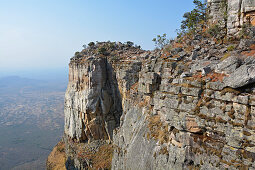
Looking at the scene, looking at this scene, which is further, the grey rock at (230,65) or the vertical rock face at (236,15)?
the vertical rock face at (236,15)

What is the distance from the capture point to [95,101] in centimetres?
3012

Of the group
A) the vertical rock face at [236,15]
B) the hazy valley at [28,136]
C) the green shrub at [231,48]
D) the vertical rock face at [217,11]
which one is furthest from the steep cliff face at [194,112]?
the hazy valley at [28,136]

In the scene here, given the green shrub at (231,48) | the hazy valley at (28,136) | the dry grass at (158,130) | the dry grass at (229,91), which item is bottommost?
the hazy valley at (28,136)

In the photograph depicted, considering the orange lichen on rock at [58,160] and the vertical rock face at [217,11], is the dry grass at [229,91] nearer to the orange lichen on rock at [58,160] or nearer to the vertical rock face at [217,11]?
the vertical rock face at [217,11]

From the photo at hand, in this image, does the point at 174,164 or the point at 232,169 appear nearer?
the point at 232,169

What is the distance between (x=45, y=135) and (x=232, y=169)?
9526 cm

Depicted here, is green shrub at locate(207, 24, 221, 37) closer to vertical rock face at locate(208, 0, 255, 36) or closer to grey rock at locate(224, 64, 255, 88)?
vertical rock face at locate(208, 0, 255, 36)

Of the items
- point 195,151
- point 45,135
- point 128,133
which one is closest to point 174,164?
point 195,151

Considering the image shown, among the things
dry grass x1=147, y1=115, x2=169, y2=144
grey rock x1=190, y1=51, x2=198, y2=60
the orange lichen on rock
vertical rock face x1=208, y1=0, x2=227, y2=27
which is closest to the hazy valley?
the orange lichen on rock

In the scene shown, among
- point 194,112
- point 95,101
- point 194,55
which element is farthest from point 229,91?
point 95,101

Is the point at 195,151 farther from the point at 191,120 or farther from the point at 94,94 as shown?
the point at 94,94

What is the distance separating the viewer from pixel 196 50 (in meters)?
13.6

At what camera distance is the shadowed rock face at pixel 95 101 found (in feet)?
98.5

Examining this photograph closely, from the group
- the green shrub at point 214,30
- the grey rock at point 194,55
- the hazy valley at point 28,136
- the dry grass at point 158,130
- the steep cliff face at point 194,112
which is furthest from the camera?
the hazy valley at point 28,136
